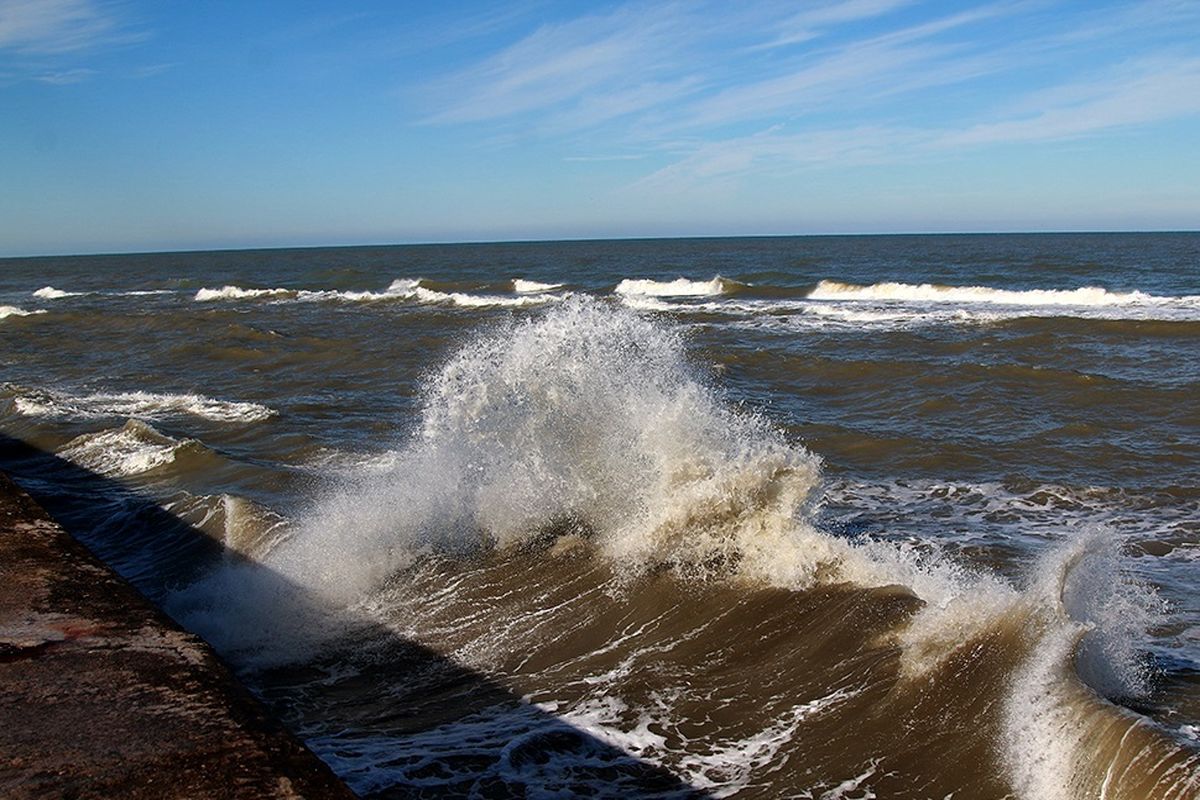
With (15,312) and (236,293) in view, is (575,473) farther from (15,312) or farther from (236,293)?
(236,293)

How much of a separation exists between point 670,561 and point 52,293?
5419cm

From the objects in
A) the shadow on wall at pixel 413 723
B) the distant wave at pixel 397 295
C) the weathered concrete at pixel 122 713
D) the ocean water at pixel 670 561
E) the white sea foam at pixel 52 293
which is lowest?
the shadow on wall at pixel 413 723

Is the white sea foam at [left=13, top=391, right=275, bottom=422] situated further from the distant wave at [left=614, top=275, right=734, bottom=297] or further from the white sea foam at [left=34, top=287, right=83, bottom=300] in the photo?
the white sea foam at [left=34, top=287, right=83, bottom=300]

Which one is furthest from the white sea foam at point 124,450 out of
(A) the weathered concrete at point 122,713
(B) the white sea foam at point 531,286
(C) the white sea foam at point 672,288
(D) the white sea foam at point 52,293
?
(D) the white sea foam at point 52,293

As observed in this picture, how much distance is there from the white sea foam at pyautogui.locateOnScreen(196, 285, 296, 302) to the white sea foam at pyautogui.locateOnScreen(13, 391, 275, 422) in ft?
93.7

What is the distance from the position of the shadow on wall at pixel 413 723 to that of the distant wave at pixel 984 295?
2867 centimetres

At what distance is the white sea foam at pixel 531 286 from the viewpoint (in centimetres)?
4381

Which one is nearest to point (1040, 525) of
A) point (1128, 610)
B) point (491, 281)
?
point (1128, 610)

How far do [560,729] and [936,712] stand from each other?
193 cm

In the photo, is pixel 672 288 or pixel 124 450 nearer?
pixel 124 450

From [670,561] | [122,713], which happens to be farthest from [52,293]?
[122,713]

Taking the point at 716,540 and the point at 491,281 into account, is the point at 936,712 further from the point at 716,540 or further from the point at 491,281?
the point at 491,281

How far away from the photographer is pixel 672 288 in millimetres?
43344

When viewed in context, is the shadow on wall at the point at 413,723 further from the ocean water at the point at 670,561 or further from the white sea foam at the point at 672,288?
the white sea foam at the point at 672,288
